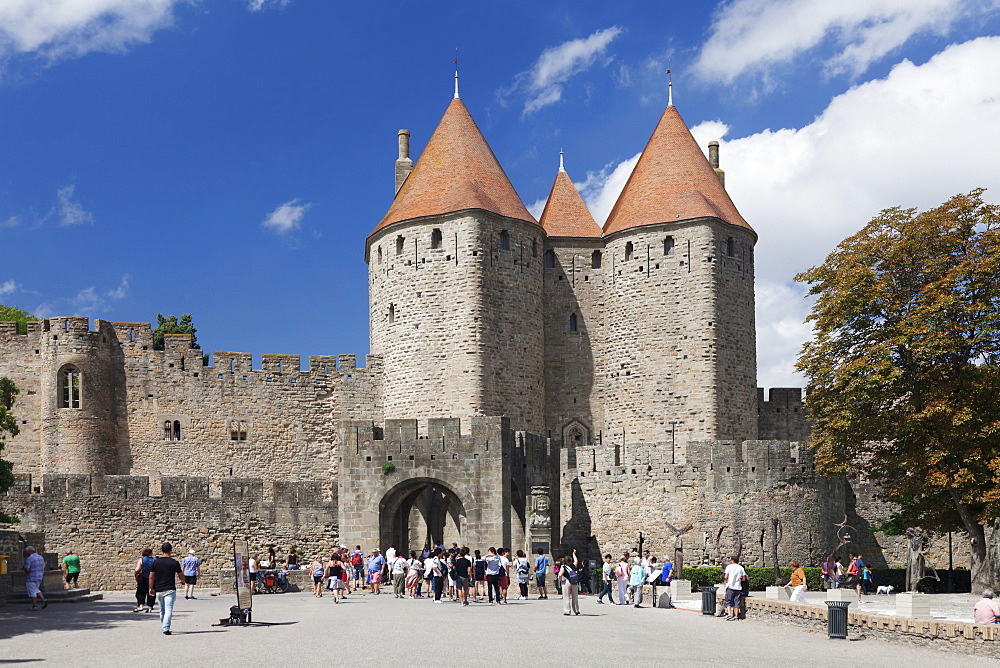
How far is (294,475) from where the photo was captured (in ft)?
142

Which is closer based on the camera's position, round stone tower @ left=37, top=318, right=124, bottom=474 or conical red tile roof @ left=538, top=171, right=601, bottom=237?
round stone tower @ left=37, top=318, right=124, bottom=474

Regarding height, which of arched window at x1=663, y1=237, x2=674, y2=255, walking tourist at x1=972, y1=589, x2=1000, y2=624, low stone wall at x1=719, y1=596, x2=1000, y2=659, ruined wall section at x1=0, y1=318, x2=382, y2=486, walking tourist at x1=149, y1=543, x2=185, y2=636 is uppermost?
arched window at x1=663, y1=237, x2=674, y2=255

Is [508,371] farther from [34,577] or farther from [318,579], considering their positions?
[34,577]

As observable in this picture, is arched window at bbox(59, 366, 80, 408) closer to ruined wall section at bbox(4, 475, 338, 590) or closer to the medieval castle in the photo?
the medieval castle

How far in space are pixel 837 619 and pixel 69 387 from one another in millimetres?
28436

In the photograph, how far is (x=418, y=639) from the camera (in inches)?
727

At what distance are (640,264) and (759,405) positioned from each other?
6.64 metres

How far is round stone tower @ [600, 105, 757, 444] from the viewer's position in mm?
42094

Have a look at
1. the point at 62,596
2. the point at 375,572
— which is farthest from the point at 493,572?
the point at 62,596

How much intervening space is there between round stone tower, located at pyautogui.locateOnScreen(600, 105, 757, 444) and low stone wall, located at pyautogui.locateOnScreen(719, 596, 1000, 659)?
18.1 metres

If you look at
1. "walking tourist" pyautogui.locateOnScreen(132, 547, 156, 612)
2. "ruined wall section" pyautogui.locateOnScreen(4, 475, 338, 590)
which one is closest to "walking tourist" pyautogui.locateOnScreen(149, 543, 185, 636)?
"walking tourist" pyautogui.locateOnScreen(132, 547, 156, 612)

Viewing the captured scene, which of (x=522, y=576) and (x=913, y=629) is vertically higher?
(x=913, y=629)

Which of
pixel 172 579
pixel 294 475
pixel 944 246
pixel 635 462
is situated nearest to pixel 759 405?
pixel 635 462

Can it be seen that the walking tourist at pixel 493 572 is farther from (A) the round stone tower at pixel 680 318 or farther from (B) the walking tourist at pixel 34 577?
(A) the round stone tower at pixel 680 318
